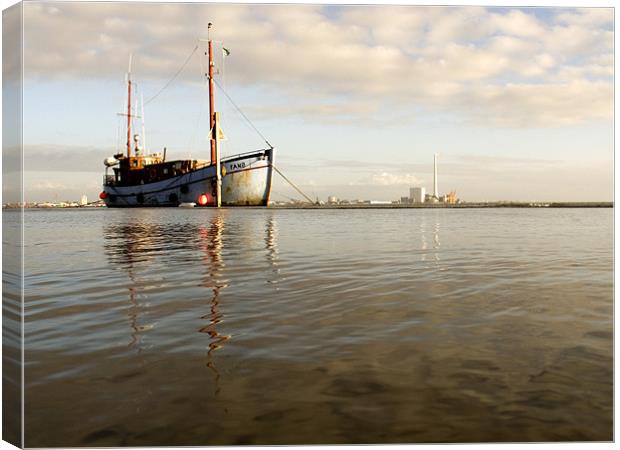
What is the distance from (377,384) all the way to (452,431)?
76 cm

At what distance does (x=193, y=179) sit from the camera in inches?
2325

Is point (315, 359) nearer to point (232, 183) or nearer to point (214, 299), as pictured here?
point (214, 299)

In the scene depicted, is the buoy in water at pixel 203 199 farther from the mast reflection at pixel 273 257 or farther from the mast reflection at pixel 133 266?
the mast reflection at pixel 273 257

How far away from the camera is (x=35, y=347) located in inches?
203

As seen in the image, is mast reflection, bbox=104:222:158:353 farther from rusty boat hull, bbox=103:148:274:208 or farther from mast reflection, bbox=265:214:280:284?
rusty boat hull, bbox=103:148:274:208

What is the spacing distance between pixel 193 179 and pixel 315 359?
185ft

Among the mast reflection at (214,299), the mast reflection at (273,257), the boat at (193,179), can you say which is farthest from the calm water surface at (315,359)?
the boat at (193,179)

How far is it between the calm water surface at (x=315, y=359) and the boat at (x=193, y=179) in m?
44.5

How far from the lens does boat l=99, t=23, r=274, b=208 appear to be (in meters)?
56.9

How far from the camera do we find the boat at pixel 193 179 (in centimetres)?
5694

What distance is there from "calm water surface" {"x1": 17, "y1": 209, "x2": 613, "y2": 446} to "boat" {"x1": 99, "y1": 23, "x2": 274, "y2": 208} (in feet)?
146

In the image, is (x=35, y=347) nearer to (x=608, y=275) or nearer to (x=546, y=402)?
(x=546, y=402)

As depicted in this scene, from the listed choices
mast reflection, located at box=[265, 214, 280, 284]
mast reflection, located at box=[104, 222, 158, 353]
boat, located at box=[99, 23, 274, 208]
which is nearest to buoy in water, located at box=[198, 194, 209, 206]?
boat, located at box=[99, 23, 274, 208]

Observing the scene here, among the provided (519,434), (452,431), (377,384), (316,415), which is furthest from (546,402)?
(316,415)
